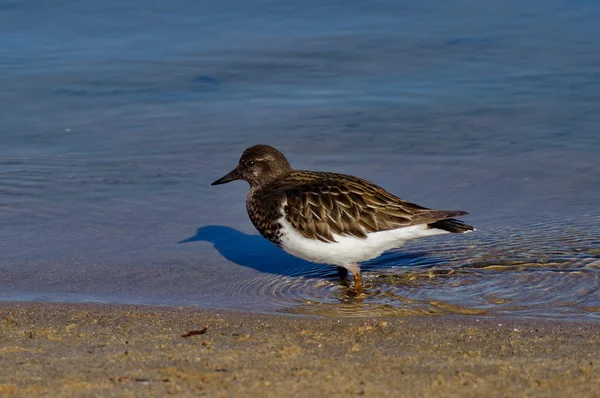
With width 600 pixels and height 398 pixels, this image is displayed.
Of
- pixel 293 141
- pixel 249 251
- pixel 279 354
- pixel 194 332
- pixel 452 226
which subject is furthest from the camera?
pixel 293 141

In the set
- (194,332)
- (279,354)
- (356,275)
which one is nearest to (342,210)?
(356,275)

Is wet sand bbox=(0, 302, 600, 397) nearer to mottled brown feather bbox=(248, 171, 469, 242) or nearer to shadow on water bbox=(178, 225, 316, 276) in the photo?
mottled brown feather bbox=(248, 171, 469, 242)

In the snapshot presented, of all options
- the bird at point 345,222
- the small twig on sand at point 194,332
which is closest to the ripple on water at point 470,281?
the bird at point 345,222

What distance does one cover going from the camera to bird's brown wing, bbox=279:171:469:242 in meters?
6.67

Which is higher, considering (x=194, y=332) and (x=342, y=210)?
(x=342, y=210)

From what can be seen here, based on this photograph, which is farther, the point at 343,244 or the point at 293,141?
the point at 293,141

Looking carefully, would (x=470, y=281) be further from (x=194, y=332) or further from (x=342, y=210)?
(x=194, y=332)

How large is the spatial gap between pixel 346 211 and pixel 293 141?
3.25 meters

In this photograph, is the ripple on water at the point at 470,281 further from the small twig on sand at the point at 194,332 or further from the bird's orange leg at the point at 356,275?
the small twig on sand at the point at 194,332

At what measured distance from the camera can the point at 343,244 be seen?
668cm

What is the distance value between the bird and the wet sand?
857 millimetres

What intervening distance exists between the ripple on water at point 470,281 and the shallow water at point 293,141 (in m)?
0.02

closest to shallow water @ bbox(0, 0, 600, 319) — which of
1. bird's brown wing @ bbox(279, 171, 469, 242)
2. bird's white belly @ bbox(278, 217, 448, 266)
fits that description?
bird's white belly @ bbox(278, 217, 448, 266)

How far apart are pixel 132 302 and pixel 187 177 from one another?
9.47ft
